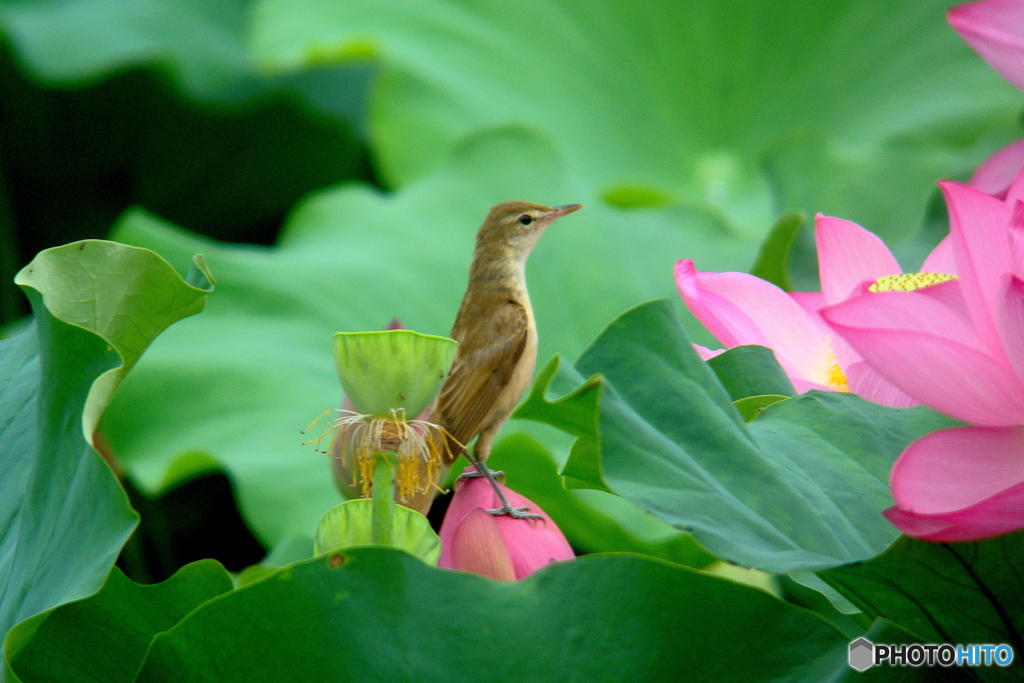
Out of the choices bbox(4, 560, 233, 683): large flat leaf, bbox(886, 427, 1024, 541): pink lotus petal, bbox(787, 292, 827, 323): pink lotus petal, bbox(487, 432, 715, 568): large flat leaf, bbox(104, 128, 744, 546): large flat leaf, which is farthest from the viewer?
bbox(104, 128, 744, 546): large flat leaf

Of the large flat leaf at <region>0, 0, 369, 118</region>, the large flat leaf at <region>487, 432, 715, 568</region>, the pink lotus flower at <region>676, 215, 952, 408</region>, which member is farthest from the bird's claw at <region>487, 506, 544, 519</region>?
the large flat leaf at <region>0, 0, 369, 118</region>

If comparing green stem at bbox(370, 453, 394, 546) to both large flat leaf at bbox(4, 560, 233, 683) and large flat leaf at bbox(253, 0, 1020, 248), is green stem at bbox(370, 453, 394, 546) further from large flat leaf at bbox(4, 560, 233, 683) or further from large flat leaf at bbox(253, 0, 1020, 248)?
large flat leaf at bbox(253, 0, 1020, 248)

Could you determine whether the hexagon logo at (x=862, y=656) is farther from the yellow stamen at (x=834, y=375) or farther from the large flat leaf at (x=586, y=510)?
the large flat leaf at (x=586, y=510)

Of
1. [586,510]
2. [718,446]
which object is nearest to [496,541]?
[718,446]

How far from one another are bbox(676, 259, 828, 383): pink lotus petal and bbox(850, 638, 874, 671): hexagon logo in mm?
174

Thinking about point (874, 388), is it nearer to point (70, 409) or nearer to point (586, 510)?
point (70, 409)

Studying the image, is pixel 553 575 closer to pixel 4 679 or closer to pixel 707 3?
pixel 4 679

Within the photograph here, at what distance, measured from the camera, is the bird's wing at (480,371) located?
0.70 meters

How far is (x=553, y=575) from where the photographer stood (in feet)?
1.30

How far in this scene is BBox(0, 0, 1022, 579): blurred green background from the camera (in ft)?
4.08

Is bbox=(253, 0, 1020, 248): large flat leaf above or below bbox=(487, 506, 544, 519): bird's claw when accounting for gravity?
above

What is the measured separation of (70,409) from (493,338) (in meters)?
0.37

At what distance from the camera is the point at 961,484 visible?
0.36m

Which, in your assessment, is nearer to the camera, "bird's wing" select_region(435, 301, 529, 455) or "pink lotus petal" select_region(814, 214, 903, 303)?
"pink lotus petal" select_region(814, 214, 903, 303)
